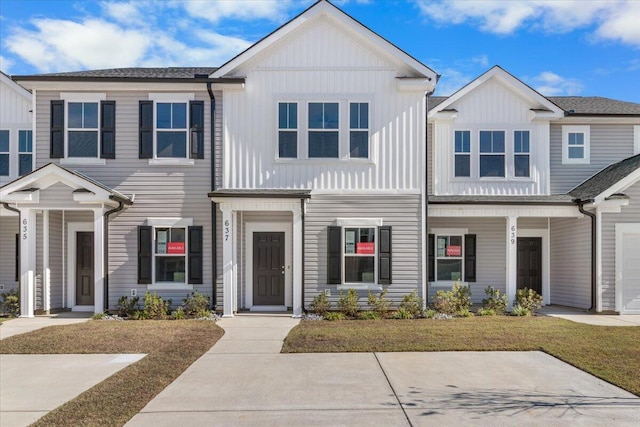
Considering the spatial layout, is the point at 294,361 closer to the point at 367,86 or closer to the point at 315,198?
the point at 315,198

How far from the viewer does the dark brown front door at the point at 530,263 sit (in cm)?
1641

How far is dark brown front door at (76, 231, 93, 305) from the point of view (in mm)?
14727

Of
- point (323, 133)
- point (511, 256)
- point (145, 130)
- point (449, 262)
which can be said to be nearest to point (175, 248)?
point (145, 130)

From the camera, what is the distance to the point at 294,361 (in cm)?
855

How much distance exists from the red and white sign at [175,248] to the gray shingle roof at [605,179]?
36.1ft

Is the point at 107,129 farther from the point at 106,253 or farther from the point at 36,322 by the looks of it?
Answer: the point at 36,322

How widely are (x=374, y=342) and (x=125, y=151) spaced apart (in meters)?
8.48

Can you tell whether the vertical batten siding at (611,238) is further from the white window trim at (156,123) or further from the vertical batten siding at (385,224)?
the white window trim at (156,123)

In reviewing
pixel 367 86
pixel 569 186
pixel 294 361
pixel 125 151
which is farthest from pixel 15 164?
pixel 569 186

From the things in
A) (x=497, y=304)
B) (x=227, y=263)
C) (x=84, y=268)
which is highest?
(x=227, y=263)

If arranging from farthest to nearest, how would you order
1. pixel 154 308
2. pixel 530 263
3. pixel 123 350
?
pixel 530 263 → pixel 154 308 → pixel 123 350

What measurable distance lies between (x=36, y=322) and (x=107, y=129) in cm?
519

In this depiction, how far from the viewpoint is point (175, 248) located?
13.9 metres

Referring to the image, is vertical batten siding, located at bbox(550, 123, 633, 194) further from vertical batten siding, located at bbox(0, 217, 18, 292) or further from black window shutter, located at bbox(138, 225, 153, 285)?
vertical batten siding, located at bbox(0, 217, 18, 292)
